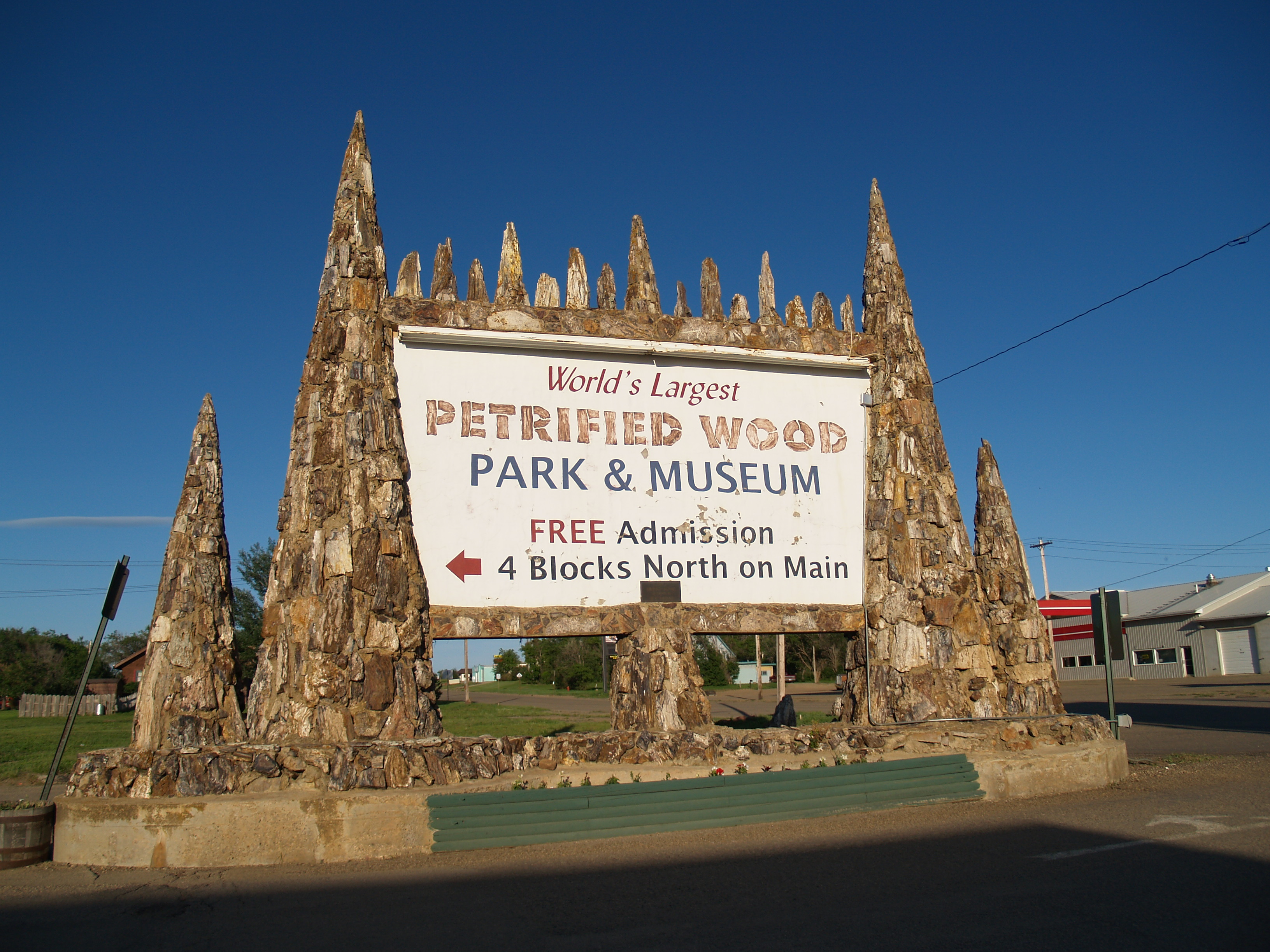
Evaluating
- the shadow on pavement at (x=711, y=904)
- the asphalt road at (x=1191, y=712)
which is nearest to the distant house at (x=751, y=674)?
the asphalt road at (x=1191, y=712)

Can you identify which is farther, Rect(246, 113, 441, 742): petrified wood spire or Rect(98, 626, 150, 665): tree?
Rect(98, 626, 150, 665): tree

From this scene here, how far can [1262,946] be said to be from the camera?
185 inches

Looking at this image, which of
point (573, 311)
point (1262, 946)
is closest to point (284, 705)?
point (573, 311)

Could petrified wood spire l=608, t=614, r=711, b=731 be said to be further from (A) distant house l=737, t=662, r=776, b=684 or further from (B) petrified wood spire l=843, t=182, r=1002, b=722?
(A) distant house l=737, t=662, r=776, b=684

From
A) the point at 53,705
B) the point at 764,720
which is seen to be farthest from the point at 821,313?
the point at 53,705

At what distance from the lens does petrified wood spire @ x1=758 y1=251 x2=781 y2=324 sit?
1009cm

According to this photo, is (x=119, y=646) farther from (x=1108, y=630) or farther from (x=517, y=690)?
(x=1108, y=630)

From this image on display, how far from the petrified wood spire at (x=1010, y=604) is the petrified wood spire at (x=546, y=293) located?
544 cm

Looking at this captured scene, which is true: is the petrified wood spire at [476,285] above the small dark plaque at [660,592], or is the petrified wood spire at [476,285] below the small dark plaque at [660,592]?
above

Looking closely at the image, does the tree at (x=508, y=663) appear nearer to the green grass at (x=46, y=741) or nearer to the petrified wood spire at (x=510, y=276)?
the green grass at (x=46, y=741)

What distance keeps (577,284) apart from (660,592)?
11.0 ft

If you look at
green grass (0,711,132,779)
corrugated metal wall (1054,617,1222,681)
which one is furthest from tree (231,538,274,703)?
corrugated metal wall (1054,617,1222,681)

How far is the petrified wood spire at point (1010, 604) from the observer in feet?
32.9

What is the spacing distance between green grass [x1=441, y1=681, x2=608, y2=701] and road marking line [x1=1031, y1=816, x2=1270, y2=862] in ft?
115
